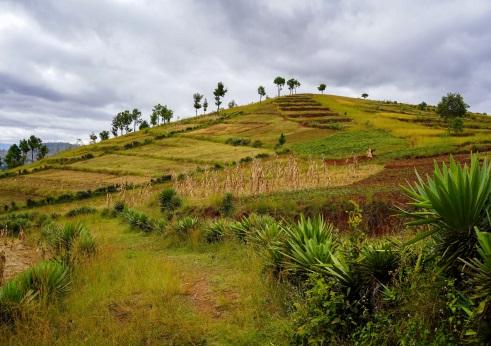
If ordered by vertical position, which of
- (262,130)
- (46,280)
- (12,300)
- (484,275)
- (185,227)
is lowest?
(12,300)

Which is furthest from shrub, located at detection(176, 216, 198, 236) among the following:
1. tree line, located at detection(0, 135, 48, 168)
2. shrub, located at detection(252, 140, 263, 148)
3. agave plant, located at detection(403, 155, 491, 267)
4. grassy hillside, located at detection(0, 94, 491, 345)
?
tree line, located at detection(0, 135, 48, 168)

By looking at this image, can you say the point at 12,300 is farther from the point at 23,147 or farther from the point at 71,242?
the point at 23,147

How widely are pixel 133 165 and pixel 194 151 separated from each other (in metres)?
8.29

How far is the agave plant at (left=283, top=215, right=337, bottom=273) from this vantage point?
6797 mm

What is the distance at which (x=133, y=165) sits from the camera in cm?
5153

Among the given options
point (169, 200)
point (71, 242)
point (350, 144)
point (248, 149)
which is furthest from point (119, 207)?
point (350, 144)

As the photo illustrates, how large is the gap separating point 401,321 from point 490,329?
1123mm

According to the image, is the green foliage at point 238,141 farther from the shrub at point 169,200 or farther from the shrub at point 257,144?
the shrub at point 169,200

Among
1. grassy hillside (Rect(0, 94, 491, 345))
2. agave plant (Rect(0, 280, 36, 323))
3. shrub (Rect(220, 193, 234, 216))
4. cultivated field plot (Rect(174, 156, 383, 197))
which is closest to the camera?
grassy hillside (Rect(0, 94, 491, 345))

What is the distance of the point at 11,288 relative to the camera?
23.2 ft

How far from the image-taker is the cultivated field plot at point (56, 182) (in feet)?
138

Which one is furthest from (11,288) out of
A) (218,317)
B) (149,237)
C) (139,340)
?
(149,237)

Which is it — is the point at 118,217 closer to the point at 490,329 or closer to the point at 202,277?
the point at 202,277

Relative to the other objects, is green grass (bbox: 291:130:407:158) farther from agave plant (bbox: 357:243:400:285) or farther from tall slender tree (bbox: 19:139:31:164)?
tall slender tree (bbox: 19:139:31:164)
